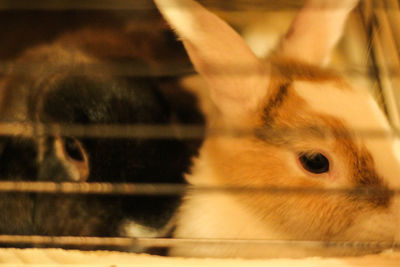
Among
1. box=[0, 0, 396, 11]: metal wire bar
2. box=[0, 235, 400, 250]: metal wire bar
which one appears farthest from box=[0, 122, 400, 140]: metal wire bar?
box=[0, 0, 396, 11]: metal wire bar

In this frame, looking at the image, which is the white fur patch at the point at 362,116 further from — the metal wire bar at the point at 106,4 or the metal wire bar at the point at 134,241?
the metal wire bar at the point at 106,4

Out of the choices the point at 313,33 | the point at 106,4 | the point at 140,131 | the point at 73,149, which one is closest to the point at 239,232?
the point at 140,131

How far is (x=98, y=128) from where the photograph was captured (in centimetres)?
109

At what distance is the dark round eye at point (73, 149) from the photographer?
117 cm

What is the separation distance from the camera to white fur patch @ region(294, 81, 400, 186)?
3.29 ft

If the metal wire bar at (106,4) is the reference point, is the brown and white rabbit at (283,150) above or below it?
below

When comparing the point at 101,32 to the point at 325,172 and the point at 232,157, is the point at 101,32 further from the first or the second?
the point at 325,172

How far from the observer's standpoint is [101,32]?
1364 mm

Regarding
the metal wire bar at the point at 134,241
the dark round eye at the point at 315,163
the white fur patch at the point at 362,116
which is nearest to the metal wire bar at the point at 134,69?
the white fur patch at the point at 362,116

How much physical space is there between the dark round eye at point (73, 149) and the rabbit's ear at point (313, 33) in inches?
25.5

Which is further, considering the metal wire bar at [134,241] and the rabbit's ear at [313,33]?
the rabbit's ear at [313,33]

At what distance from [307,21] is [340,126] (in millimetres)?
390

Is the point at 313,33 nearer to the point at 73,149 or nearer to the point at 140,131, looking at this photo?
the point at 140,131

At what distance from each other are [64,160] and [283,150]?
0.58m
